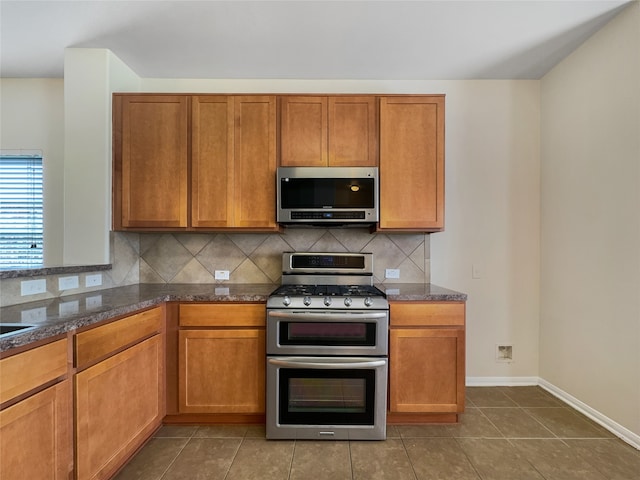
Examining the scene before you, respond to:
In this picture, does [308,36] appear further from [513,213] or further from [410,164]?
[513,213]

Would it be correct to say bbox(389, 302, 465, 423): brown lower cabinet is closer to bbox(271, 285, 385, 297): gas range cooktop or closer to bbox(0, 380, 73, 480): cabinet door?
bbox(271, 285, 385, 297): gas range cooktop

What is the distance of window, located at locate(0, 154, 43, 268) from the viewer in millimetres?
2791

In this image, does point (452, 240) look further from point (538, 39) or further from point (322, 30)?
point (322, 30)

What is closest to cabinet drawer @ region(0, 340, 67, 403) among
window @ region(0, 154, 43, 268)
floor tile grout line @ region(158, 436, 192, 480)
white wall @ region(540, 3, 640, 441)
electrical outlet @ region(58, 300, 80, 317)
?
electrical outlet @ region(58, 300, 80, 317)

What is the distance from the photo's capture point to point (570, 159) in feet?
7.84

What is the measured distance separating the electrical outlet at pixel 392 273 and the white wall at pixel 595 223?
1.28m

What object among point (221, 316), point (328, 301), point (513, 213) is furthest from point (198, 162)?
point (513, 213)

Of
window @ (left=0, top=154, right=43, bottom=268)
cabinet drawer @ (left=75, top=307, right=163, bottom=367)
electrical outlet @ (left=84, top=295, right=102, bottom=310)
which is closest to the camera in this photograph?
cabinet drawer @ (left=75, top=307, right=163, bottom=367)

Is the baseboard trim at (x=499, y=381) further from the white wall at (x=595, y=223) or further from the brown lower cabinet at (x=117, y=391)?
the brown lower cabinet at (x=117, y=391)

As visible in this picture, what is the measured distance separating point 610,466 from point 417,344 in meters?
1.18

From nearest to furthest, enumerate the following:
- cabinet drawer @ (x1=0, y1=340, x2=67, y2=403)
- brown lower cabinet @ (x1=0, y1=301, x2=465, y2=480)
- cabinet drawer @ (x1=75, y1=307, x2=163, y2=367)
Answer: cabinet drawer @ (x1=0, y1=340, x2=67, y2=403) → cabinet drawer @ (x1=75, y1=307, x2=163, y2=367) → brown lower cabinet @ (x1=0, y1=301, x2=465, y2=480)

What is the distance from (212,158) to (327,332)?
5.08 ft

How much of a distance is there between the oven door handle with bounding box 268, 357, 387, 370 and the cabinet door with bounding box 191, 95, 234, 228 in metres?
1.10

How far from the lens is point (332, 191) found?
2.28 m
